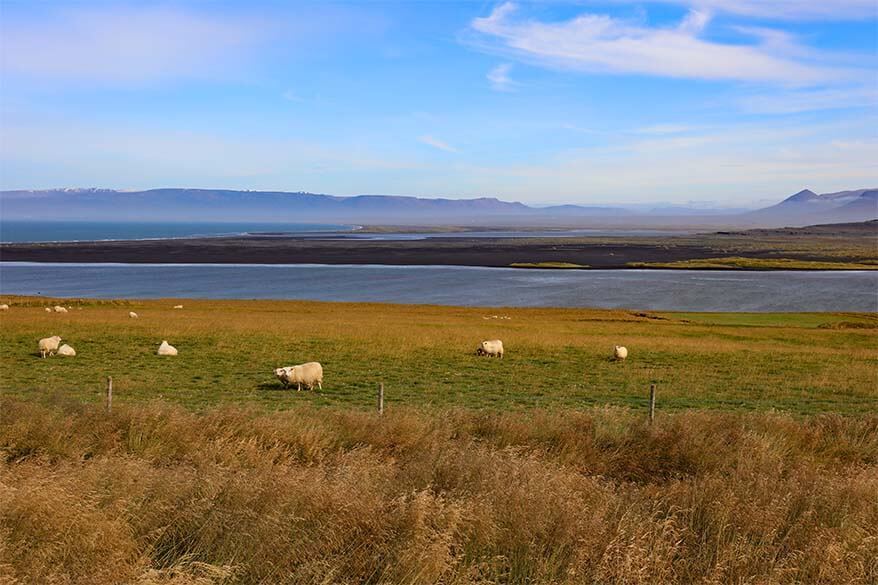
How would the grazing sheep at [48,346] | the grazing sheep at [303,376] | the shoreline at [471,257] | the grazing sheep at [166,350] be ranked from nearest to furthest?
the grazing sheep at [303,376] → the grazing sheep at [48,346] → the grazing sheep at [166,350] → the shoreline at [471,257]

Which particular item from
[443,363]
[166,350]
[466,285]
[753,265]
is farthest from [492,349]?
[753,265]

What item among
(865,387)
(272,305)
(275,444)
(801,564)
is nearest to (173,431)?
(275,444)

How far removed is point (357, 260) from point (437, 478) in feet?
419

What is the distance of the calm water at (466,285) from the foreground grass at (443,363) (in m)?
28.5

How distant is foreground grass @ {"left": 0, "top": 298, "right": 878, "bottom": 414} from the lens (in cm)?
2108

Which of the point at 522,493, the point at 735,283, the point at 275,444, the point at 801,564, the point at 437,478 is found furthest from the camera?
the point at 735,283

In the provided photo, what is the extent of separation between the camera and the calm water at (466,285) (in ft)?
248

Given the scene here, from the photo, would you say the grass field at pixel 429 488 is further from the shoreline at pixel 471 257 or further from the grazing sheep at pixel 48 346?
the shoreline at pixel 471 257

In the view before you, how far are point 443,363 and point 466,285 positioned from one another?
207 ft

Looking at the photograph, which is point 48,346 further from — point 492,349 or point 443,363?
point 492,349

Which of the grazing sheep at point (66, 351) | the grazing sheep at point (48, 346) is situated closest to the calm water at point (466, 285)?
the grazing sheep at point (66, 351)

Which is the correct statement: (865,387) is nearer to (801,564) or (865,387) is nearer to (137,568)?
(801,564)

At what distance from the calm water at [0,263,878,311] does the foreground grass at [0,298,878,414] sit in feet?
93.6

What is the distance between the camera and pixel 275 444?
11.4m
